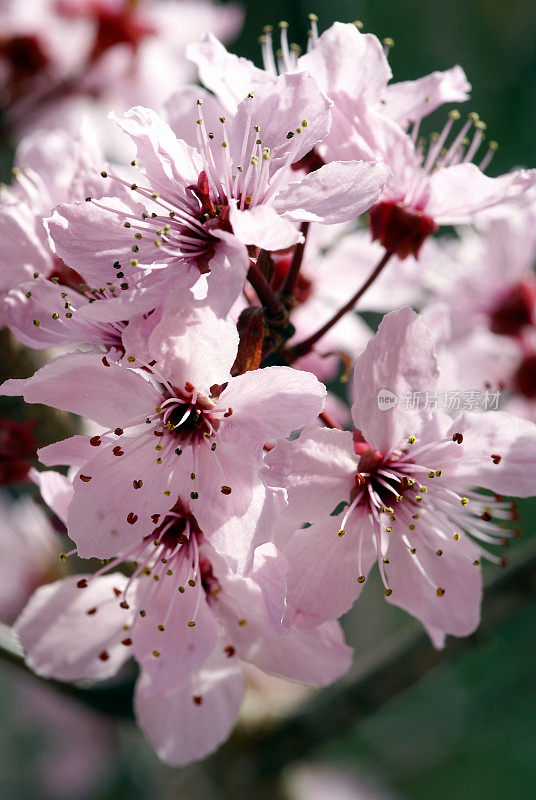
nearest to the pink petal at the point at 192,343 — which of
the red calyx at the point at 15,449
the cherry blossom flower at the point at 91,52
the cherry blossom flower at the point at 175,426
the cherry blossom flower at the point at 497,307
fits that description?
the cherry blossom flower at the point at 175,426

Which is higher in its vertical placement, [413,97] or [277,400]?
[413,97]

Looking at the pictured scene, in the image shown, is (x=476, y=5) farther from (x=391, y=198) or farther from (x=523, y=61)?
(x=391, y=198)

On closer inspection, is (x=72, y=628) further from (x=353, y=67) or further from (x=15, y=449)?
(x=353, y=67)

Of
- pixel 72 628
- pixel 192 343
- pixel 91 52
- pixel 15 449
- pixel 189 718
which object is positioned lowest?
pixel 189 718

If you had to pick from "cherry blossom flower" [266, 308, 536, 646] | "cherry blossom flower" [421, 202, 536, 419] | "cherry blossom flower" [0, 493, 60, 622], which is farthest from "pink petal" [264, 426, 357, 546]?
"cherry blossom flower" [0, 493, 60, 622]

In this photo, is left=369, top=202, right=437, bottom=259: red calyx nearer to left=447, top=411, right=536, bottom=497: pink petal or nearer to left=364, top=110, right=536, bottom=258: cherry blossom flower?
left=364, top=110, right=536, bottom=258: cherry blossom flower

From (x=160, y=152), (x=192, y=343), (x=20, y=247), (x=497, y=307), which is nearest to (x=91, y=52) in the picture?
(x=497, y=307)

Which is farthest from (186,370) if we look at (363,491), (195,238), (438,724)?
(438,724)

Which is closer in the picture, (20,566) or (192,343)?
(192,343)
